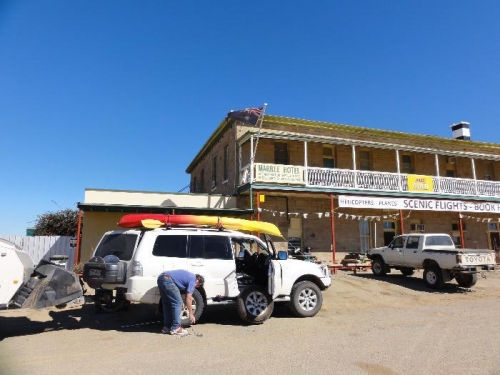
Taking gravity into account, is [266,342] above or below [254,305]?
below

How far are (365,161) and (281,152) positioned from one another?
5245 millimetres

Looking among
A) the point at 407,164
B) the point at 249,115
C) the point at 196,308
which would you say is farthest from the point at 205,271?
the point at 407,164

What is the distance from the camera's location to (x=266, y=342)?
6398mm

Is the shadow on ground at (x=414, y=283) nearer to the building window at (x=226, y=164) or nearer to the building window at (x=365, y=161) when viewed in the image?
the building window at (x=365, y=161)

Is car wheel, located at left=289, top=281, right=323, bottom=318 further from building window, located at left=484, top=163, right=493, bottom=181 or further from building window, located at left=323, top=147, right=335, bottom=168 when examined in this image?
building window, located at left=484, top=163, right=493, bottom=181

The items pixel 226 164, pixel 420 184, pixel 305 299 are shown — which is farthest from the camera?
pixel 226 164

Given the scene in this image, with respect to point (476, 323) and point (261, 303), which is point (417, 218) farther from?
point (261, 303)

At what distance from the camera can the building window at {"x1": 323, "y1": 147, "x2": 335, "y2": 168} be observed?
20.8m

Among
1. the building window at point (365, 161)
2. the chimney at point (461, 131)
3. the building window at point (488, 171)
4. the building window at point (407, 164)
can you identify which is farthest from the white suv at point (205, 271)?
the building window at point (488, 171)

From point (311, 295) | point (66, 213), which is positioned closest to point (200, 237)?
point (311, 295)

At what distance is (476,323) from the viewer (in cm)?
797

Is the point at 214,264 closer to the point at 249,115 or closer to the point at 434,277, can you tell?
the point at 434,277

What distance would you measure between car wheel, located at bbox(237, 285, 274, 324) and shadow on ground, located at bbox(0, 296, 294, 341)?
0.25 meters

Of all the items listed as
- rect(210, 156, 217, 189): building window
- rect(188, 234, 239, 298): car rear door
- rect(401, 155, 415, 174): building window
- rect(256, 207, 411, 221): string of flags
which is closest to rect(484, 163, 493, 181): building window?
rect(401, 155, 415, 174): building window
